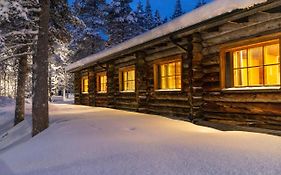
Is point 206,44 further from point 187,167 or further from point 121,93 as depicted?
point 121,93

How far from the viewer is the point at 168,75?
12.3 m

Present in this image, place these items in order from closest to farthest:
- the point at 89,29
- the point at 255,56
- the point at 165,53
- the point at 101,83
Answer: the point at 255,56, the point at 165,53, the point at 101,83, the point at 89,29

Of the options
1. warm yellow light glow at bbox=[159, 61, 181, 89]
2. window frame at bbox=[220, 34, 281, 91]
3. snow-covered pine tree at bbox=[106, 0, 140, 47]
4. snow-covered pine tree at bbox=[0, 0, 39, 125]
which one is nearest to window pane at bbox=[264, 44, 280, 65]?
window frame at bbox=[220, 34, 281, 91]

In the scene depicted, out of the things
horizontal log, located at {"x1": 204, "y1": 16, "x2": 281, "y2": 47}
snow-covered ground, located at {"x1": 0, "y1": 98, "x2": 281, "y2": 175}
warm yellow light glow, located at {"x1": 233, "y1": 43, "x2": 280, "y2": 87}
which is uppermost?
horizontal log, located at {"x1": 204, "y1": 16, "x2": 281, "y2": 47}

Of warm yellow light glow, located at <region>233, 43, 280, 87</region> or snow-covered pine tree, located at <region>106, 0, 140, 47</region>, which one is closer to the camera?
warm yellow light glow, located at <region>233, 43, 280, 87</region>

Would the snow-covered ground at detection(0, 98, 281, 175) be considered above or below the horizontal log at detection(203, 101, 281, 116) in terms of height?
below

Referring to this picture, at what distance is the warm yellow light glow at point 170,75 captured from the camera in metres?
11.7

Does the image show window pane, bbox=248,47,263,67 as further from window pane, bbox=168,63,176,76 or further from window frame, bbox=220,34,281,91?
window pane, bbox=168,63,176,76

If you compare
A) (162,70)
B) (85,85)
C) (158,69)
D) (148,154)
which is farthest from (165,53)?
(85,85)

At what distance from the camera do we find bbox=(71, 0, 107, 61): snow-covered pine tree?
3434 cm

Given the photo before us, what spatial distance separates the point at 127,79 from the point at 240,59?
7863 mm

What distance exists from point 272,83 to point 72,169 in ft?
17.4

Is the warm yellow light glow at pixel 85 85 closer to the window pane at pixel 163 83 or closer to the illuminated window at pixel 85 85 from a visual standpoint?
the illuminated window at pixel 85 85

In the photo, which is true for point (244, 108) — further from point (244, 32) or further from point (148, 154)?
point (148, 154)
